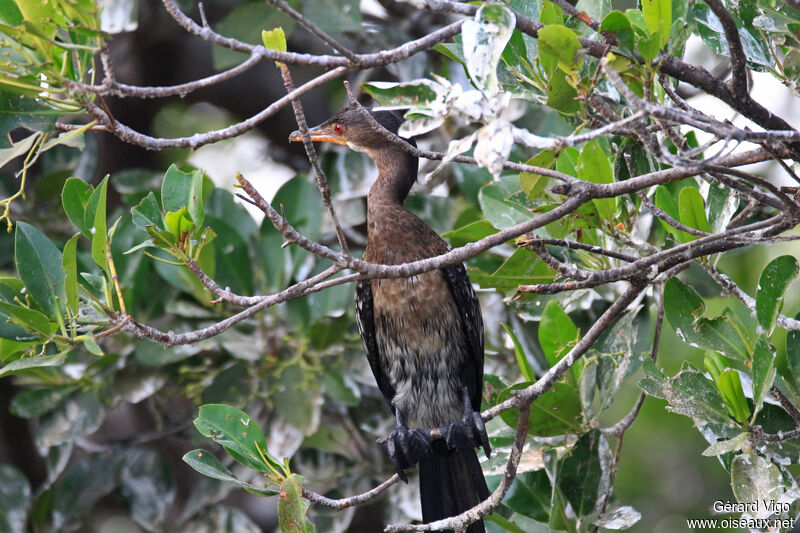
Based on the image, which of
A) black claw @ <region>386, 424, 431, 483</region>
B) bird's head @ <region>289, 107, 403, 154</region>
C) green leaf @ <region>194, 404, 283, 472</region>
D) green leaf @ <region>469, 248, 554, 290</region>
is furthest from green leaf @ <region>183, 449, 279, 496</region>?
bird's head @ <region>289, 107, 403, 154</region>

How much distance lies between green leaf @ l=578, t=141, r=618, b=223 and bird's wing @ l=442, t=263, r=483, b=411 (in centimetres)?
76

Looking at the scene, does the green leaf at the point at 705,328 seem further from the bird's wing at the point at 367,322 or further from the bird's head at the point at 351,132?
the bird's head at the point at 351,132

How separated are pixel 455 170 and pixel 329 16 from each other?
748 mm

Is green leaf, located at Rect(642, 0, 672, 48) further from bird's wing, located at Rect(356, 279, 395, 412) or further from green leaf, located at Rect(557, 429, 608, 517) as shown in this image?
bird's wing, located at Rect(356, 279, 395, 412)

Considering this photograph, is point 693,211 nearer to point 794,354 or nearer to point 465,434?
point 794,354

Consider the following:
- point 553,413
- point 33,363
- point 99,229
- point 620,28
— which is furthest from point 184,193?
point 553,413

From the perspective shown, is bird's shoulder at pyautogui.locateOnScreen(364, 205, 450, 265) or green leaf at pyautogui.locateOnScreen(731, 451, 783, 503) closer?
green leaf at pyautogui.locateOnScreen(731, 451, 783, 503)

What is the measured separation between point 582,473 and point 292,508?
2.90ft

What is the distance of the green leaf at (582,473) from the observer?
2.26 meters

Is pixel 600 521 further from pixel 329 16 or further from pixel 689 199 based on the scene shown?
pixel 329 16

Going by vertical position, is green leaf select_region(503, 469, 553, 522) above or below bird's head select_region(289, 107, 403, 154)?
below

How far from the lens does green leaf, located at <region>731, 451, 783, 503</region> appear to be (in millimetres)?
1844

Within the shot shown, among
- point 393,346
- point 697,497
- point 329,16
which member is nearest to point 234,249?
point 393,346

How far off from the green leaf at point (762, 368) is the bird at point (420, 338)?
0.98 m
